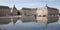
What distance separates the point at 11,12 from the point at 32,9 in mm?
28589

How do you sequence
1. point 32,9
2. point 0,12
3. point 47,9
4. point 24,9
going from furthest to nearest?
point 32,9, point 24,9, point 47,9, point 0,12

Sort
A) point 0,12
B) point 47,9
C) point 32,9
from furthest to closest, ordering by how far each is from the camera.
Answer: point 32,9, point 47,9, point 0,12

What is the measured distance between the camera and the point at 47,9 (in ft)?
326

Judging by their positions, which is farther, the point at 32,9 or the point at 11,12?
the point at 32,9

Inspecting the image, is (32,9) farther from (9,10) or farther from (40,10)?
(9,10)

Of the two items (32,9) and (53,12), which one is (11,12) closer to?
(32,9)

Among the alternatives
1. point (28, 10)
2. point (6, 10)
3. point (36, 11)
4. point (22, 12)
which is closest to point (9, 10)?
point (6, 10)

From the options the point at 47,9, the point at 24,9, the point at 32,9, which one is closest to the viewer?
the point at 47,9

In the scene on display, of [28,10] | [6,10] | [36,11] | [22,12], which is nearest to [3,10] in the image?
[6,10]

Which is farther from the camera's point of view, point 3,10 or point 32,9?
point 32,9

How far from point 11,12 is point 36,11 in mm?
30253

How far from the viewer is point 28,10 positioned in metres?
109

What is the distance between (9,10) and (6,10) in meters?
1.88

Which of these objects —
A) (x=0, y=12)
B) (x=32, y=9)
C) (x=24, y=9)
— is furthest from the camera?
(x=32, y=9)
